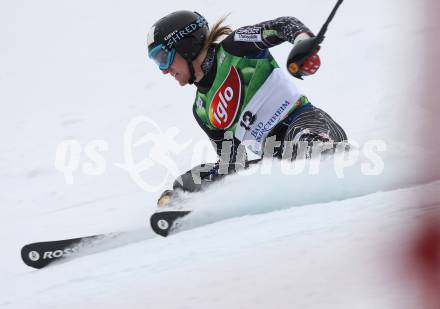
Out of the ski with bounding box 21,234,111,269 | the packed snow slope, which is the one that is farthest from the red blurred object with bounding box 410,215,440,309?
the ski with bounding box 21,234,111,269

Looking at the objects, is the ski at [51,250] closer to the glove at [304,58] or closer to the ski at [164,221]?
the ski at [164,221]

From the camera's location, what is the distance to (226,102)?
3455mm

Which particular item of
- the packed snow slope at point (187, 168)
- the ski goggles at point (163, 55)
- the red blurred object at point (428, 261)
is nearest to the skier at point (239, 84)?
the ski goggles at point (163, 55)

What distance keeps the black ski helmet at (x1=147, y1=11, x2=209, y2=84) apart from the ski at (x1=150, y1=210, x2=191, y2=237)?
0.76 meters

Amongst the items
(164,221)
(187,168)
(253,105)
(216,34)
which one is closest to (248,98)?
(253,105)

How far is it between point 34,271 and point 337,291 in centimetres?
156

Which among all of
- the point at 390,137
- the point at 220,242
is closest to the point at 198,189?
the point at 220,242

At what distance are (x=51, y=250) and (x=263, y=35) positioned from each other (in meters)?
1.47

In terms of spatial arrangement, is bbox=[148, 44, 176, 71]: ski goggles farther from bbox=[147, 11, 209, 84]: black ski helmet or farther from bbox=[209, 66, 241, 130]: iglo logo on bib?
bbox=[209, 66, 241, 130]: iglo logo on bib

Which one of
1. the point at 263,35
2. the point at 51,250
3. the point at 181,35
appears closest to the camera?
the point at 263,35

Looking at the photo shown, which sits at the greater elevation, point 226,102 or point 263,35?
point 263,35

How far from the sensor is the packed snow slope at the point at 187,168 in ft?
8.91

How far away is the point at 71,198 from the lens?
411 centimetres

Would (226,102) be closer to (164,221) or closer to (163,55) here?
(163,55)
